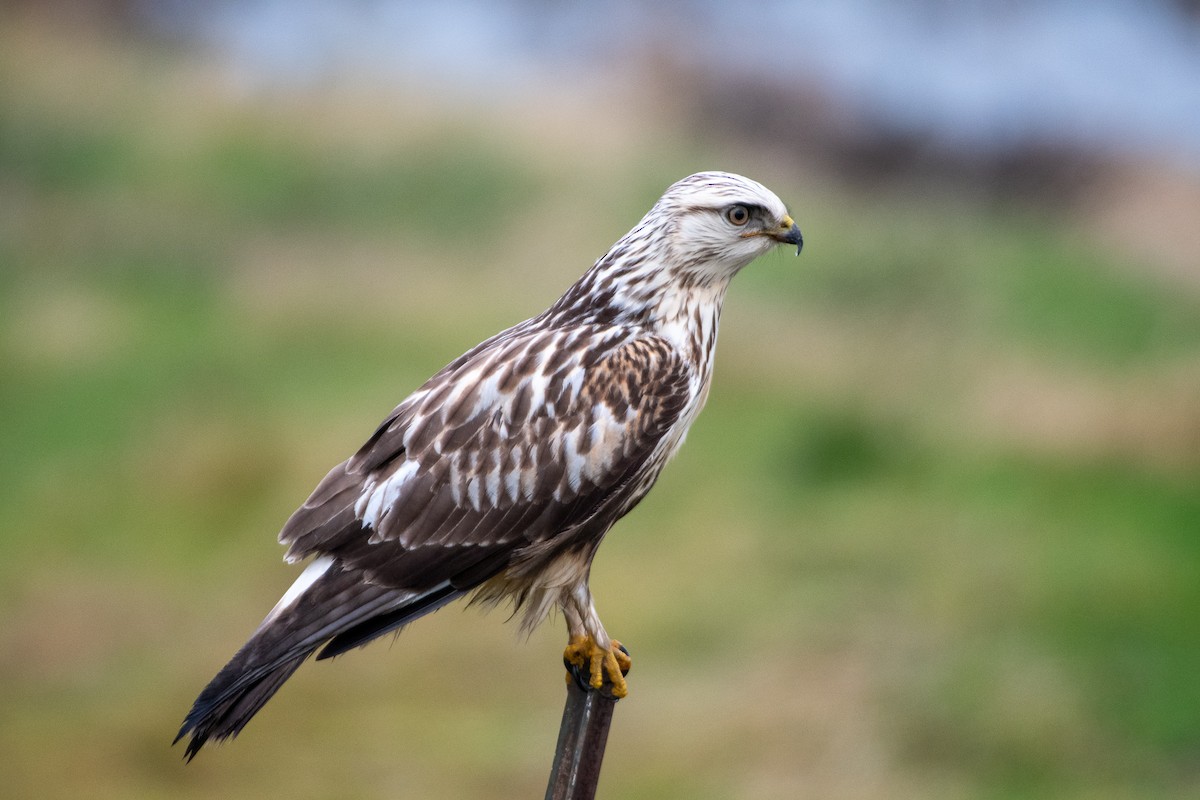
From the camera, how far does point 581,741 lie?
3.18m

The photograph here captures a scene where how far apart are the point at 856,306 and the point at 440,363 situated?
277cm

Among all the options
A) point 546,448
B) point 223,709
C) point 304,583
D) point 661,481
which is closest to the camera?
point 223,709

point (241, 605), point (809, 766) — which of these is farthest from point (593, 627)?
point (241, 605)

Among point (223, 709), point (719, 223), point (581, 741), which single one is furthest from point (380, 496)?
point (719, 223)

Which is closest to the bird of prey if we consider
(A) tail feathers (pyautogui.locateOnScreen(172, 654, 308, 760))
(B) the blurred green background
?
(A) tail feathers (pyautogui.locateOnScreen(172, 654, 308, 760))

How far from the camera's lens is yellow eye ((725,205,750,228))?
3274mm

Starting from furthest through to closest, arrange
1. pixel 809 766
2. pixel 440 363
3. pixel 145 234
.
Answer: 1. pixel 145 234
2. pixel 440 363
3. pixel 809 766

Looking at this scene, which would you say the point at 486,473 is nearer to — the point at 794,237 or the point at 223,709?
the point at 223,709

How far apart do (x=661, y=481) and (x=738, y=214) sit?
553 cm

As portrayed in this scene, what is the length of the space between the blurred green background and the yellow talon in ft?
11.3

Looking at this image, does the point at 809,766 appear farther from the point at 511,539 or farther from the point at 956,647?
the point at 511,539

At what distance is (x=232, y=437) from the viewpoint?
895cm

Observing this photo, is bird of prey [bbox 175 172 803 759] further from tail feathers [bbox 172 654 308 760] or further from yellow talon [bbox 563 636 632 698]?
tail feathers [bbox 172 654 308 760]

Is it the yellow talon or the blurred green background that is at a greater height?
the blurred green background
